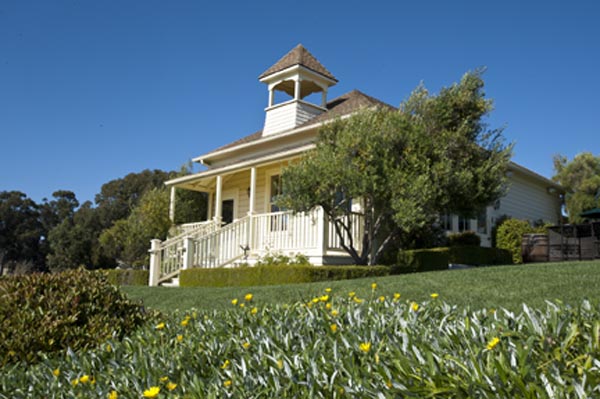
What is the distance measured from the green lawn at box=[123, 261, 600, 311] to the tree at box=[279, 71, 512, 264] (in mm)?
2552

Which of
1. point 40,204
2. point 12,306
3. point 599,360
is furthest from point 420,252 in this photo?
point 40,204

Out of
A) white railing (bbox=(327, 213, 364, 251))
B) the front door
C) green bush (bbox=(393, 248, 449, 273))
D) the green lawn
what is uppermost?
the front door

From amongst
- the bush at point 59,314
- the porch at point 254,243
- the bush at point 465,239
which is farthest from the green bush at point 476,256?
the bush at point 59,314

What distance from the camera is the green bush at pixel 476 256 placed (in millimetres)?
14594

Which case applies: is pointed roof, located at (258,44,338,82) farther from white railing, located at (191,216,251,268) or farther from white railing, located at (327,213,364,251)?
white railing, located at (327,213,364,251)

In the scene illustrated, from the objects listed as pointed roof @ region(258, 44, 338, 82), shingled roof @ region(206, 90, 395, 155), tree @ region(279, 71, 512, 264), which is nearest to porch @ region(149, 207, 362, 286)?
tree @ region(279, 71, 512, 264)

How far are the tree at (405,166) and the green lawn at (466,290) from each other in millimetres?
2552

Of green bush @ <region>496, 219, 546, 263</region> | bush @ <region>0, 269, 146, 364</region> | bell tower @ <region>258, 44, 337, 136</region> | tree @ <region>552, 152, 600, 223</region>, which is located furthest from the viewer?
tree @ <region>552, 152, 600, 223</region>

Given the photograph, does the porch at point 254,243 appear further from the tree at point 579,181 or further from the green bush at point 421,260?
the tree at point 579,181

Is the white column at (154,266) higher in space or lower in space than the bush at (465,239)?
lower

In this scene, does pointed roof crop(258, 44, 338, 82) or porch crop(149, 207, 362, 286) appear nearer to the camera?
porch crop(149, 207, 362, 286)

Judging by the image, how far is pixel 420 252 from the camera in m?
12.5

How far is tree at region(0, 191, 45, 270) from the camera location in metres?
40.7

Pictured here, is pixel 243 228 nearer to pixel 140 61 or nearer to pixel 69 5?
pixel 140 61
